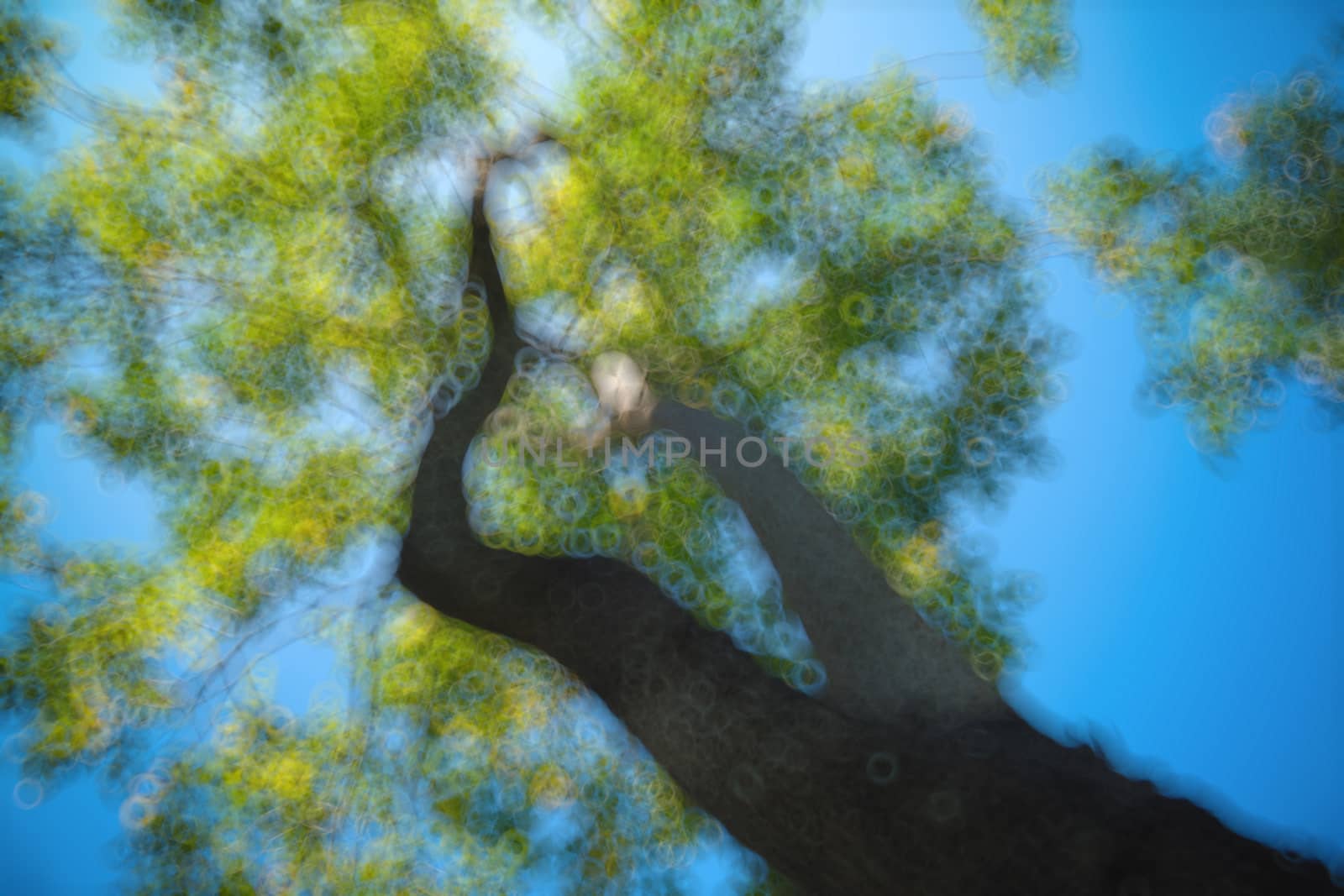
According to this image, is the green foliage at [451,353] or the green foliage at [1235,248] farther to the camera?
the green foliage at [451,353]

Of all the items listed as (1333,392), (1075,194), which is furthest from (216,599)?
(1333,392)

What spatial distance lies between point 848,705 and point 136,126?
17.1 ft

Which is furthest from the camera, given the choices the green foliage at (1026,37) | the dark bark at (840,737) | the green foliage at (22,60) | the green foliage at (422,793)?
the green foliage at (1026,37)

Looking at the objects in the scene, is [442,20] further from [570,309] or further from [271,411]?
[271,411]

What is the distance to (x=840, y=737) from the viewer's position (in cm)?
229

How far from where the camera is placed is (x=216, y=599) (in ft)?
13.3

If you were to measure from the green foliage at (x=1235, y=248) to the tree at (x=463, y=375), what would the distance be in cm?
59

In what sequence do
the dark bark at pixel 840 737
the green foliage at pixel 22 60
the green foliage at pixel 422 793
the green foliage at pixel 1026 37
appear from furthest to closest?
1. the green foliage at pixel 1026 37
2. the green foliage at pixel 22 60
3. the green foliage at pixel 422 793
4. the dark bark at pixel 840 737

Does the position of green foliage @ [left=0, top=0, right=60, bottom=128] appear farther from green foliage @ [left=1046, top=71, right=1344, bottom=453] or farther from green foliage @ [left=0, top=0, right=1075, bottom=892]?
green foliage @ [left=1046, top=71, right=1344, bottom=453]

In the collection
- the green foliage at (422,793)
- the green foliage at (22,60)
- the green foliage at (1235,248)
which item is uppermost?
the green foliage at (1235,248)

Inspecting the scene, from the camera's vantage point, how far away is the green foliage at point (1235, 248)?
364 cm

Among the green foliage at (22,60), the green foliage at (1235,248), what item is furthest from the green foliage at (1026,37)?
the green foliage at (22,60)

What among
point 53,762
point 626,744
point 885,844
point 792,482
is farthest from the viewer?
point 626,744

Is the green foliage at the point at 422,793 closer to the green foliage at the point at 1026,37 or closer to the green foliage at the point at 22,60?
the green foliage at the point at 22,60
